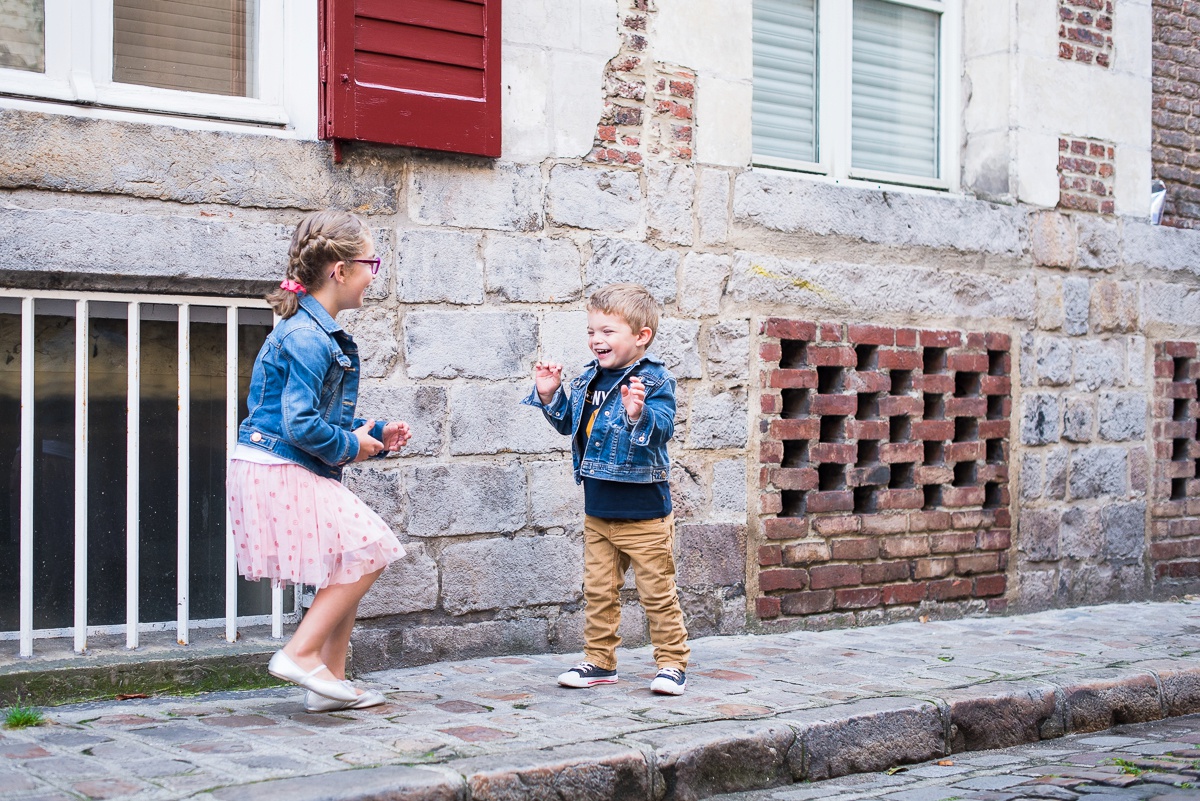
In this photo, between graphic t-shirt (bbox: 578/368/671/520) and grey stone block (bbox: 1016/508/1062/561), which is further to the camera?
grey stone block (bbox: 1016/508/1062/561)

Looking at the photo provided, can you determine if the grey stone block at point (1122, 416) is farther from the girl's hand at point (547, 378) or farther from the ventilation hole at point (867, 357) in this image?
the girl's hand at point (547, 378)

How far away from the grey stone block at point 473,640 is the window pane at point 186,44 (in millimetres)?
2029

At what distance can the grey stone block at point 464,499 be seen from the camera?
4.63m

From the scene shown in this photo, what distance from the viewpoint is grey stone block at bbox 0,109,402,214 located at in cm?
400

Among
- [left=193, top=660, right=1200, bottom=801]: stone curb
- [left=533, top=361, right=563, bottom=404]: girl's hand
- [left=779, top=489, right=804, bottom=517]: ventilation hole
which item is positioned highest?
[left=533, top=361, right=563, bottom=404]: girl's hand

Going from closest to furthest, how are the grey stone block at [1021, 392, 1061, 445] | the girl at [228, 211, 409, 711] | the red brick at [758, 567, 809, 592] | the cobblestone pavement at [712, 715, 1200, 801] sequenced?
the cobblestone pavement at [712, 715, 1200, 801], the girl at [228, 211, 409, 711], the red brick at [758, 567, 809, 592], the grey stone block at [1021, 392, 1061, 445]

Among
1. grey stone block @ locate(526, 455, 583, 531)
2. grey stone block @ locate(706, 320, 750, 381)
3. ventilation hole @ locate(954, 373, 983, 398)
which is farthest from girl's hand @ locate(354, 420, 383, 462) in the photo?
ventilation hole @ locate(954, 373, 983, 398)

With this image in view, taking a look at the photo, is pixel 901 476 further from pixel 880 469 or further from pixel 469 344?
pixel 469 344

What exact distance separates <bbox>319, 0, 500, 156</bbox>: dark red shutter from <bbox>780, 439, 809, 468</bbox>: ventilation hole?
1841 millimetres

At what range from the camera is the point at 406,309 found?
4629mm

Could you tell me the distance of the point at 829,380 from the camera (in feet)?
18.8

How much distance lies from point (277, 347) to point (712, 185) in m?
2.36

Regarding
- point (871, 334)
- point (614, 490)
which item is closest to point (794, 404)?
point (871, 334)

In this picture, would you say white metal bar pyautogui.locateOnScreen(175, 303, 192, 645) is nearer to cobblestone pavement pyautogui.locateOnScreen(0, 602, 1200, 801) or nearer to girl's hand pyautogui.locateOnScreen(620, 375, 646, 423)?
cobblestone pavement pyautogui.locateOnScreen(0, 602, 1200, 801)
